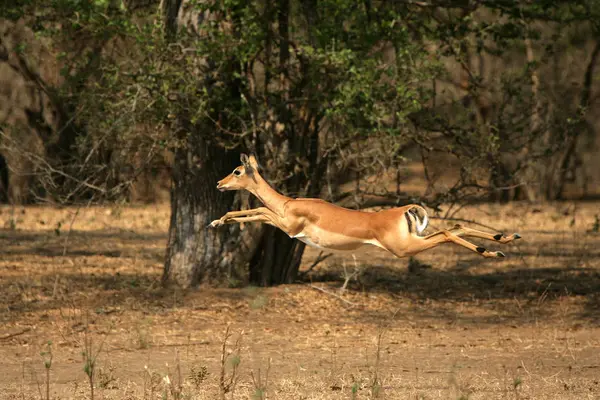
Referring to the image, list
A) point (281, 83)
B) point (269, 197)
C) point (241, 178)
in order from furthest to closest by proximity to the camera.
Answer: point (281, 83) < point (241, 178) < point (269, 197)

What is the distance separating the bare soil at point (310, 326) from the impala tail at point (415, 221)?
1.15m

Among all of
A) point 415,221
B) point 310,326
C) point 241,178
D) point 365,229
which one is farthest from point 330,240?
point 310,326

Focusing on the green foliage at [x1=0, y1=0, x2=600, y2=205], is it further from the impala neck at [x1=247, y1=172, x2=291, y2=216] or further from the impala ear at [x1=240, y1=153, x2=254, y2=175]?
the impala neck at [x1=247, y1=172, x2=291, y2=216]

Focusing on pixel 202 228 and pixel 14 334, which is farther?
pixel 202 228

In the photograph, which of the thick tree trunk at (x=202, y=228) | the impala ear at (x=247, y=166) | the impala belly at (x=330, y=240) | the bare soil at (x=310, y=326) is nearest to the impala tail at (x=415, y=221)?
the impala belly at (x=330, y=240)

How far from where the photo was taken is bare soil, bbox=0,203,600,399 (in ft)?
29.0

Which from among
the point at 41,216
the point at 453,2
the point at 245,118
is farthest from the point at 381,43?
the point at 41,216

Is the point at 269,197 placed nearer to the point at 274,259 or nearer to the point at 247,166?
the point at 247,166

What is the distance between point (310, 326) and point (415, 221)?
4992 mm

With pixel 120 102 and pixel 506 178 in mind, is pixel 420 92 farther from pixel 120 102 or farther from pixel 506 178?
pixel 120 102

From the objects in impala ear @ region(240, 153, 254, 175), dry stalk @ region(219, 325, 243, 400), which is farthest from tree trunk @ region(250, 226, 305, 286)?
impala ear @ region(240, 153, 254, 175)

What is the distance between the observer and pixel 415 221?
7.28m

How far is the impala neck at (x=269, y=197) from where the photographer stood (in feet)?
24.8

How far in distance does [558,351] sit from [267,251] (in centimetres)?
415
